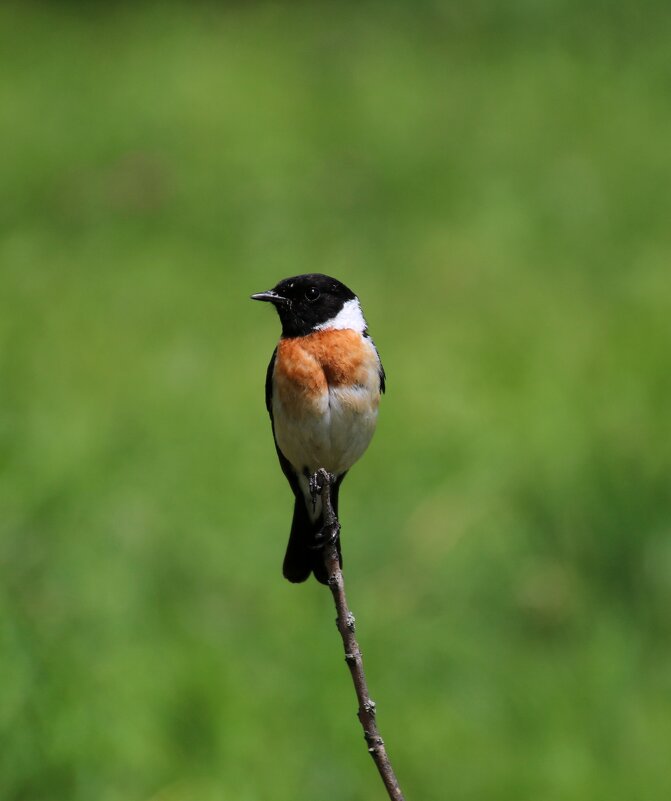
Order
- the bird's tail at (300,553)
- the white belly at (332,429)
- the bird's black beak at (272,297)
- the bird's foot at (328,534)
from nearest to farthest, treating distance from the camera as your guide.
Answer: the bird's foot at (328,534)
the bird's black beak at (272,297)
the bird's tail at (300,553)
the white belly at (332,429)

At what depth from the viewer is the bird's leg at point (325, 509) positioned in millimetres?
2707

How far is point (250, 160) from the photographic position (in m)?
10.9

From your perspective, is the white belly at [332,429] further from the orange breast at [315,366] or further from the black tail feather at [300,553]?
the black tail feather at [300,553]

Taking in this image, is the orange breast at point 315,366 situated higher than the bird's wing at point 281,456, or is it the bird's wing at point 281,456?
the orange breast at point 315,366

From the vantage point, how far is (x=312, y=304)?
3393 mm

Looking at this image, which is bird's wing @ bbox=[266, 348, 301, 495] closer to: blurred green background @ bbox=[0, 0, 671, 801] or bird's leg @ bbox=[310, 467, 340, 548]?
bird's leg @ bbox=[310, 467, 340, 548]

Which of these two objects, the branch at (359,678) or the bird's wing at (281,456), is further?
the bird's wing at (281,456)

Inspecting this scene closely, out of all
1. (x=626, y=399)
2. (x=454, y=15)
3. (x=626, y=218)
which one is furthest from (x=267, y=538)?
(x=454, y=15)

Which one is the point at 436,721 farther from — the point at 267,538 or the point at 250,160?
the point at 250,160

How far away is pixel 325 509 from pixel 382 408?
4971mm

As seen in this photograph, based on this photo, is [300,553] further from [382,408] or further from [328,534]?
[382,408]

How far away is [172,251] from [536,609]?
4.32 metres

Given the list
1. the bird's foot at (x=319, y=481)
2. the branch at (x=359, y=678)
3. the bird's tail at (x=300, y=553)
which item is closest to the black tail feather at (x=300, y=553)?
the bird's tail at (x=300, y=553)

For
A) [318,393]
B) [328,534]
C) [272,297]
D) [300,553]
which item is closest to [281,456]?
[318,393]
